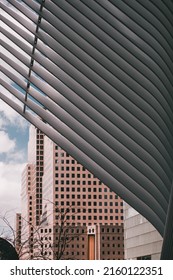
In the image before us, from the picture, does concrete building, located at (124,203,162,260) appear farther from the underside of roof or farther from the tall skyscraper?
the tall skyscraper

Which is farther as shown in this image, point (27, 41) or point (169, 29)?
point (27, 41)

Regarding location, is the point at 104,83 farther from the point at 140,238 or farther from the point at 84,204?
the point at 84,204

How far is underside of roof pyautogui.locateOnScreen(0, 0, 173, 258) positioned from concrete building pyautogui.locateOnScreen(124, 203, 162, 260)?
139ft

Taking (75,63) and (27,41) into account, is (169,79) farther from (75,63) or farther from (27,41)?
(27,41)

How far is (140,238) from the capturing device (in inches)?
2611

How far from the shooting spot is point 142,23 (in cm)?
1309

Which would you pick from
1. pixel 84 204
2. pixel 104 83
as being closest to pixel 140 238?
pixel 104 83

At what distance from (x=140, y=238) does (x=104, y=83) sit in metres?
53.1

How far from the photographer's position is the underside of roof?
13438 millimetres

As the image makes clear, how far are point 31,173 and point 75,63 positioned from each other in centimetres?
17783

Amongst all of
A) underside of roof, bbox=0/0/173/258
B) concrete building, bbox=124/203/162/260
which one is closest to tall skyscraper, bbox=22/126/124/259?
concrete building, bbox=124/203/162/260

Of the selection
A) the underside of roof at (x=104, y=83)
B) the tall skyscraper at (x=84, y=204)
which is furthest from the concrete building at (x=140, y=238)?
the tall skyscraper at (x=84, y=204)

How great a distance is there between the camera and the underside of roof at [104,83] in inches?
529
